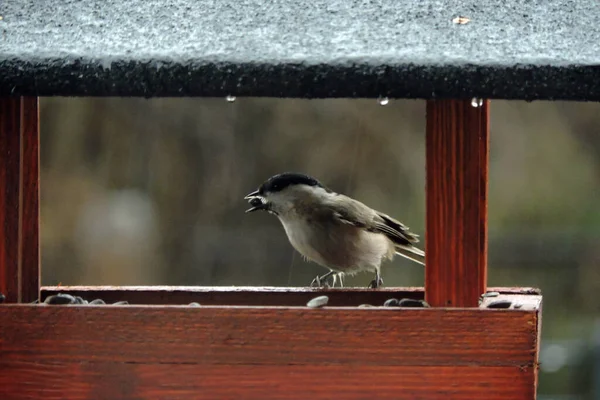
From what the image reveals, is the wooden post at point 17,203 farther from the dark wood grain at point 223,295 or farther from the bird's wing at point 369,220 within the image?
the bird's wing at point 369,220

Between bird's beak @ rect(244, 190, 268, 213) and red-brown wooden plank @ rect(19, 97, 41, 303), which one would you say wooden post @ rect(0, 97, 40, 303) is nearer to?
red-brown wooden plank @ rect(19, 97, 41, 303)

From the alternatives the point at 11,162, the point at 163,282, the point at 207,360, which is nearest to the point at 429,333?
the point at 207,360

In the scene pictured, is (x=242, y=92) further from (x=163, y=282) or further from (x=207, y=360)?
(x=163, y=282)

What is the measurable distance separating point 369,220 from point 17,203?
5.52ft

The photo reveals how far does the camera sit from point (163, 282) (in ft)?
27.8

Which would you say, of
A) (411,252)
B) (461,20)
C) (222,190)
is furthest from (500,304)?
(222,190)

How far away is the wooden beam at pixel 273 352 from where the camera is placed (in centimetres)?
238

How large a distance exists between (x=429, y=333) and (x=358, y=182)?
6468 mm

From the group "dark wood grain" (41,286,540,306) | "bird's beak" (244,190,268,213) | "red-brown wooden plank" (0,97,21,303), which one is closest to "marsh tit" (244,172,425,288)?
"bird's beak" (244,190,268,213)

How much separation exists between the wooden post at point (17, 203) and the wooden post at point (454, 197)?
101 cm

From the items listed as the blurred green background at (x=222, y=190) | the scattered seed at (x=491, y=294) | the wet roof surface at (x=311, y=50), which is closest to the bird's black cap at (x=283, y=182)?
the scattered seed at (x=491, y=294)

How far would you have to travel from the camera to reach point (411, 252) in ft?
14.1

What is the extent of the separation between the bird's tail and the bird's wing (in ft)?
0.11

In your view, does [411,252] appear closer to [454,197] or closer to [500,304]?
[500,304]
